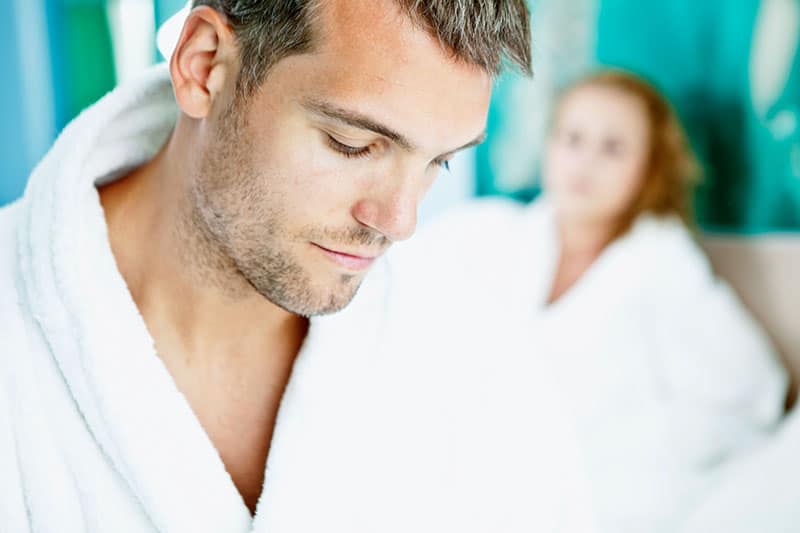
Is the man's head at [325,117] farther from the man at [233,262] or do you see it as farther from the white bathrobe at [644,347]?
the white bathrobe at [644,347]

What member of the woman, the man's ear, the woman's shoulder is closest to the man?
the man's ear

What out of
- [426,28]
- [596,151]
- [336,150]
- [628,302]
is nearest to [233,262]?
[336,150]

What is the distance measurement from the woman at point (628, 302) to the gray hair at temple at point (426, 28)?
0.68 m

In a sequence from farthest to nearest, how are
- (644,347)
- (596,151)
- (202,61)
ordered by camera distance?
(596,151)
(644,347)
(202,61)

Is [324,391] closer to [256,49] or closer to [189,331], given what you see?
[189,331]

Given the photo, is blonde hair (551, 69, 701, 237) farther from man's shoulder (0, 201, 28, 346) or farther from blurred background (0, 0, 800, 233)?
man's shoulder (0, 201, 28, 346)

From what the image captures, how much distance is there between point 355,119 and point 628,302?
1207 mm

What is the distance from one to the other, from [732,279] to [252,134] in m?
1.42

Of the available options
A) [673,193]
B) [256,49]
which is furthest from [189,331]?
[673,193]

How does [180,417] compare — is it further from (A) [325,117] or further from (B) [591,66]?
(B) [591,66]

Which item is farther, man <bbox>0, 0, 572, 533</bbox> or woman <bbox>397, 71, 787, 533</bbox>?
woman <bbox>397, 71, 787, 533</bbox>

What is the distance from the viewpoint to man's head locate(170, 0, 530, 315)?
0.75 m

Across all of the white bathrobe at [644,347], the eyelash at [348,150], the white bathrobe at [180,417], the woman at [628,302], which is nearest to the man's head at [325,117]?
the eyelash at [348,150]

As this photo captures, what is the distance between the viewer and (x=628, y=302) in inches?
70.3
